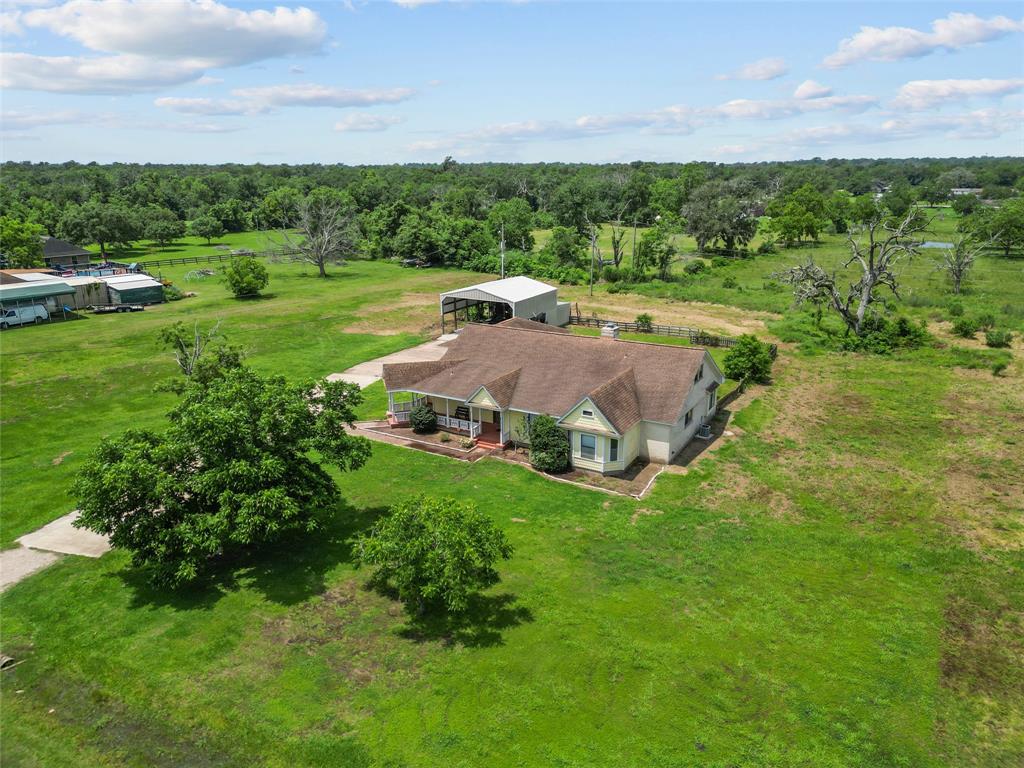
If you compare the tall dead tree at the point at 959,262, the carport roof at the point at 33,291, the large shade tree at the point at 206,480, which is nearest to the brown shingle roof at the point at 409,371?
the large shade tree at the point at 206,480

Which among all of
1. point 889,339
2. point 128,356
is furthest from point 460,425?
point 889,339

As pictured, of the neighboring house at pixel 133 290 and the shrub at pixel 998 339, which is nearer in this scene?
the shrub at pixel 998 339

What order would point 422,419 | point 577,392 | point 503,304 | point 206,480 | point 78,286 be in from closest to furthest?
point 206,480
point 577,392
point 422,419
point 503,304
point 78,286

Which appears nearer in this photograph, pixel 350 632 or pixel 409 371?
pixel 350 632

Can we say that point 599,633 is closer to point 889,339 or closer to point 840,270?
point 889,339

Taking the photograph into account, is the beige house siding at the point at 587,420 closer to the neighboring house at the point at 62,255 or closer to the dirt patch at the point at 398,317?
the dirt patch at the point at 398,317

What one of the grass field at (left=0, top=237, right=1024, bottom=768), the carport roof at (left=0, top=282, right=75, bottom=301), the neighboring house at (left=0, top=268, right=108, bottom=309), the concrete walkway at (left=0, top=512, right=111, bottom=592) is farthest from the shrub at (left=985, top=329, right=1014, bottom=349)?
the neighboring house at (left=0, top=268, right=108, bottom=309)

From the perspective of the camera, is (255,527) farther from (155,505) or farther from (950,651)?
(950,651)
